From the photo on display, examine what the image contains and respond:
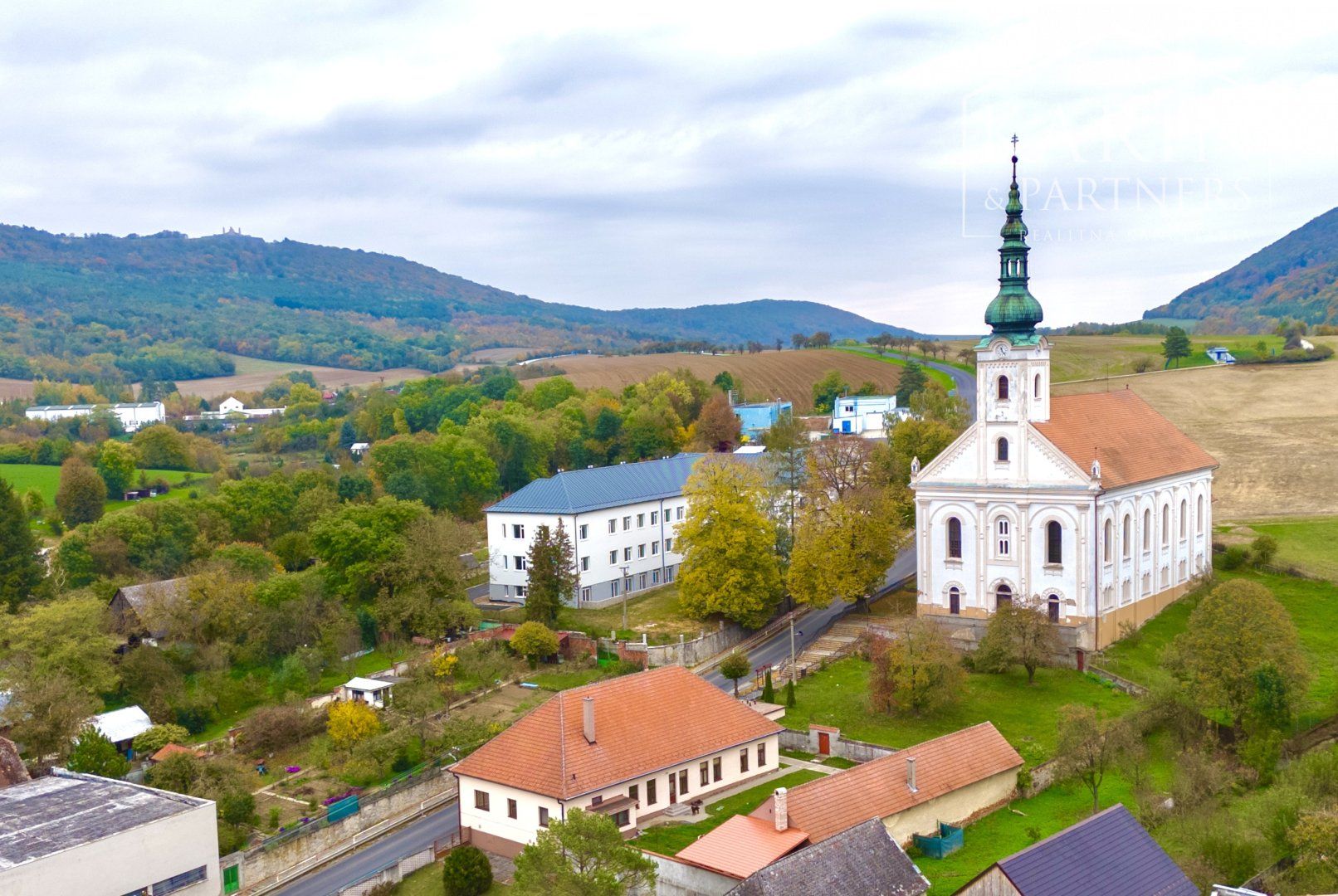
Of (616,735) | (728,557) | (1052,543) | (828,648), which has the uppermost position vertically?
(1052,543)

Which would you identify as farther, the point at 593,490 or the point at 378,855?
the point at 593,490

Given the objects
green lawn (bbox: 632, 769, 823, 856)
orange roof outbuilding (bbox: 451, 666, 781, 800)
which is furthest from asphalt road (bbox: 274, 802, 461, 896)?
green lawn (bbox: 632, 769, 823, 856)

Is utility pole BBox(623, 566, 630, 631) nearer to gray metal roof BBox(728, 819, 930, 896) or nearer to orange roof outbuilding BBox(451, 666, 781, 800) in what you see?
orange roof outbuilding BBox(451, 666, 781, 800)

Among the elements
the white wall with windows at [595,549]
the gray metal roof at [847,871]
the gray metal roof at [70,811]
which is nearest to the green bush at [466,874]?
the gray metal roof at [70,811]

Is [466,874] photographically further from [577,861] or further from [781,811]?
[781,811]

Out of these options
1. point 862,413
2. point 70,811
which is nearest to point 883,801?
point 70,811

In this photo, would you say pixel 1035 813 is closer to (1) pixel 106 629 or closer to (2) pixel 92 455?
(1) pixel 106 629

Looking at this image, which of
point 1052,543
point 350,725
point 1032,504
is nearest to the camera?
point 350,725
